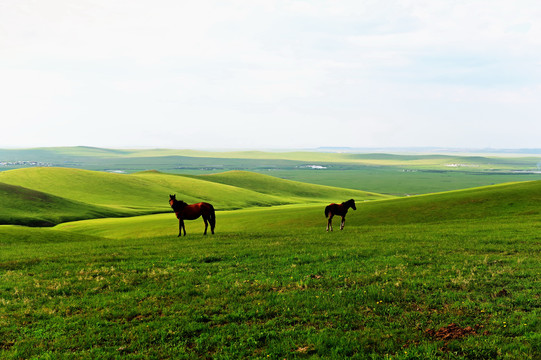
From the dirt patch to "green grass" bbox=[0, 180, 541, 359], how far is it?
0.05 m

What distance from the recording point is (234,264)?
18.9 meters

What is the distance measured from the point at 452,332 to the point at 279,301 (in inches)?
230

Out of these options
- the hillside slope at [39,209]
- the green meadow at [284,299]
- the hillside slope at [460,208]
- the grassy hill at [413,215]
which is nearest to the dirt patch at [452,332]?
the green meadow at [284,299]

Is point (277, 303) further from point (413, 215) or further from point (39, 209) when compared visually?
point (39, 209)

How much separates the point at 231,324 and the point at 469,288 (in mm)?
9771

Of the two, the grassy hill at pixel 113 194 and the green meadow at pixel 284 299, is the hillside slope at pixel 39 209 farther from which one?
the green meadow at pixel 284 299

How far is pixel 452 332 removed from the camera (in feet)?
33.1

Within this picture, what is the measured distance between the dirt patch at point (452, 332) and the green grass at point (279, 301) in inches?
2.1

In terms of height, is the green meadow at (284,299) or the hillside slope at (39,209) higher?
the green meadow at (284,299)

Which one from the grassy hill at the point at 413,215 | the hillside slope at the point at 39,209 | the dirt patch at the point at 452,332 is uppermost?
the dirt patch at the point at 452,332

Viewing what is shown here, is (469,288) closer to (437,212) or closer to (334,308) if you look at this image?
(334,308)

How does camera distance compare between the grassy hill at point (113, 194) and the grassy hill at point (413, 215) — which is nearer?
the grassy hill at point (413, 215)

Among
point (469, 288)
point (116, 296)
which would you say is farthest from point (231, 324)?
point (469, 288)

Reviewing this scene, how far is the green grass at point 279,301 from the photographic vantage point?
966 cm
